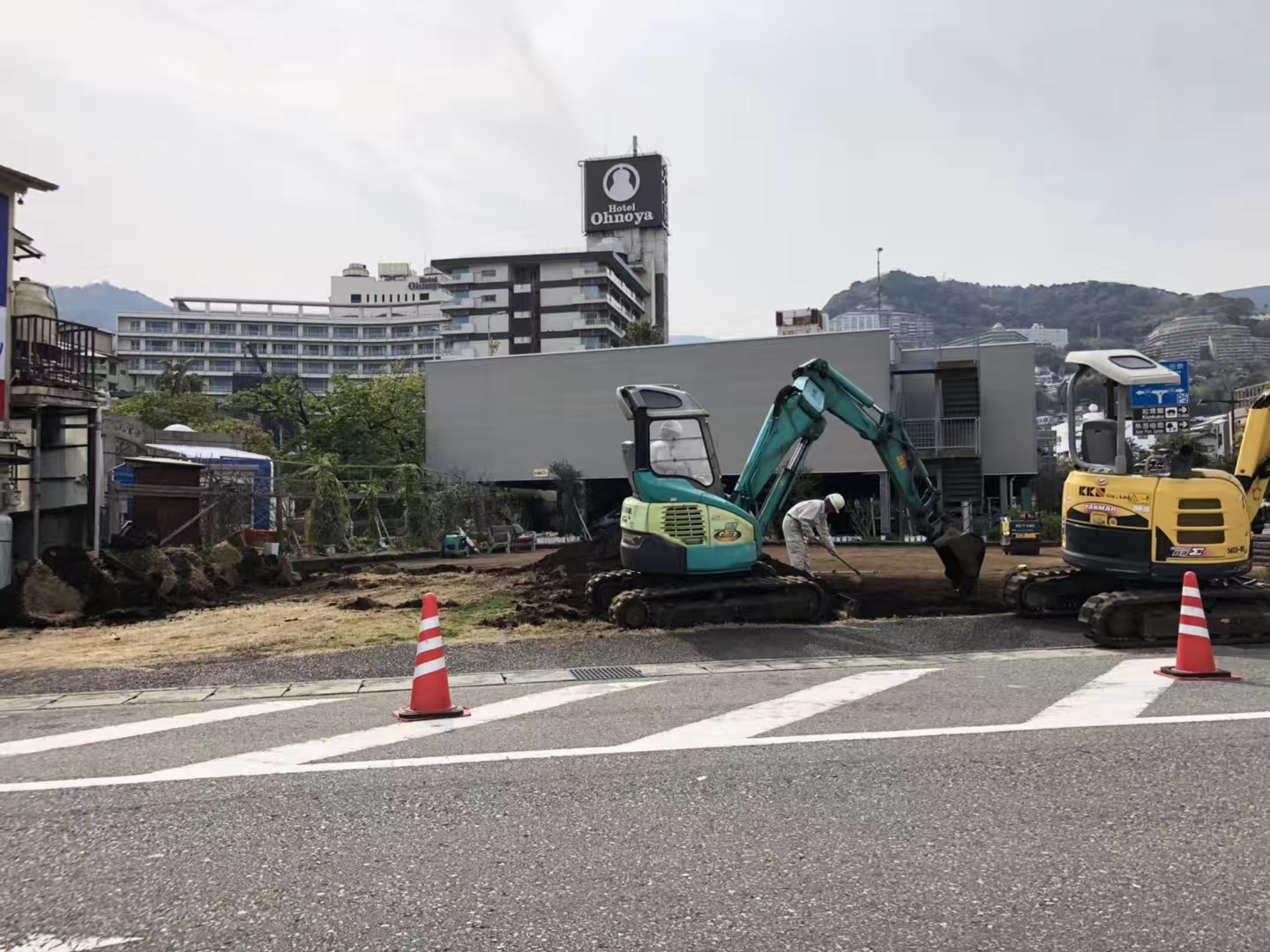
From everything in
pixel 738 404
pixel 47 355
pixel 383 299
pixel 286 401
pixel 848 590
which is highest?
pixel 383 299

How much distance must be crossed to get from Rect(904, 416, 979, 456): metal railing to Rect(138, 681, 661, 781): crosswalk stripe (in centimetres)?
3273

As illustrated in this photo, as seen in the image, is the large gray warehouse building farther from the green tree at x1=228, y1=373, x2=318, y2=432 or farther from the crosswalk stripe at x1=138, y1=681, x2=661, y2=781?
the crosswalk stripe at x1=138, y1=681, x2=661, y2=781

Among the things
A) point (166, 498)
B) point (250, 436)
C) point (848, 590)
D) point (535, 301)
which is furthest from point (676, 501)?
point (535, 301)

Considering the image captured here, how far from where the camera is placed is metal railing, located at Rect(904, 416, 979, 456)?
37.9m

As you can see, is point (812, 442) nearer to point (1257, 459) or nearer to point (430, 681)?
point (1257, 459)

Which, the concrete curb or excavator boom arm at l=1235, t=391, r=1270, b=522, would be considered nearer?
the concrete curb

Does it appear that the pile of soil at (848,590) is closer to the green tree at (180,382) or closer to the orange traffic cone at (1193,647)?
the orange traffic cone at (1193,647)

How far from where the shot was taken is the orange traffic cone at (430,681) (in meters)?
6.66

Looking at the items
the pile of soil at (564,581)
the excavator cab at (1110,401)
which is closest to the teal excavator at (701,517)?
the pile of soil at (564,581)

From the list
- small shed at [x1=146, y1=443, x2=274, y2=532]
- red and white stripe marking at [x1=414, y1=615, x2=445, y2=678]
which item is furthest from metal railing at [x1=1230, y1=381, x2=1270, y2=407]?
small shed at [x1=146, y1=443, x2=274, y2=532]

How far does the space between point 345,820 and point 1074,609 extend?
10.1m

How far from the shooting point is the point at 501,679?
333 inches

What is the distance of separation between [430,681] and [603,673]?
2365 millimetres

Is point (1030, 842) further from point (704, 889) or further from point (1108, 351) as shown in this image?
point (1108, 351)
